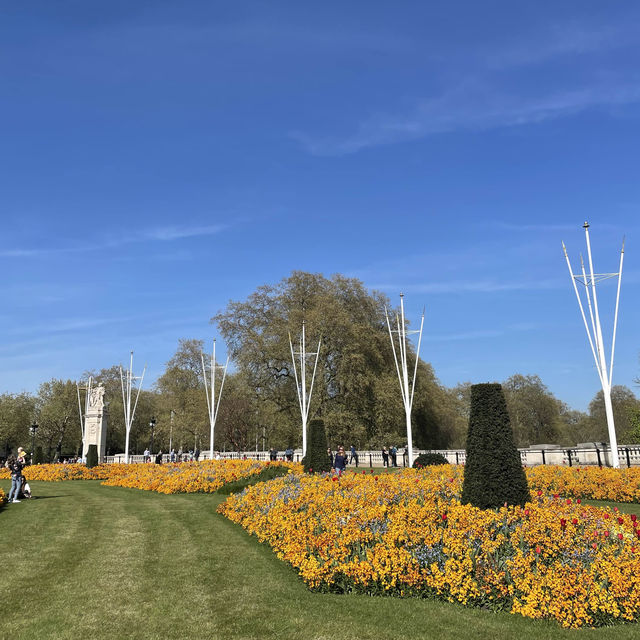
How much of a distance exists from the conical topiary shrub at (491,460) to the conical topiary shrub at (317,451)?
10.7 meters

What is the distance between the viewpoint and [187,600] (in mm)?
7039

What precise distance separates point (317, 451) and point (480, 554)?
45.0 ft

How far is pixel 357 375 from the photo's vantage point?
143ft

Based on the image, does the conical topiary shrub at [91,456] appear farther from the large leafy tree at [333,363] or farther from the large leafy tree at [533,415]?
the large leafy tree at [533,415]

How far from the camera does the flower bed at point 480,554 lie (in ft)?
21.3

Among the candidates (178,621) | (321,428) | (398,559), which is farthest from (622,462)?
(178,621)

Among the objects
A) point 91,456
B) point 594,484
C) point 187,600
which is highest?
point 91,456

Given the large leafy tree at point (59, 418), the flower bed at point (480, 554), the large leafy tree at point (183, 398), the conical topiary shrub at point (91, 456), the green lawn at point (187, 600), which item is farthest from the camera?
the large leafy tree at point (59, 418)

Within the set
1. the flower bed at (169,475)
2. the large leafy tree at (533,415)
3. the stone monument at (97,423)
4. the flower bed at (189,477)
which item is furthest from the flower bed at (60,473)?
the large leafy tree at (533,415)

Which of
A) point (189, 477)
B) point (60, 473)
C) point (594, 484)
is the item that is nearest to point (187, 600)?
point (594, 484)

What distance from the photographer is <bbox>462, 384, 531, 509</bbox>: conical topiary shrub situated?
9.92 m

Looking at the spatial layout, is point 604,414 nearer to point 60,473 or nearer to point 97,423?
point 97,423

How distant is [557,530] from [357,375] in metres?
35.5

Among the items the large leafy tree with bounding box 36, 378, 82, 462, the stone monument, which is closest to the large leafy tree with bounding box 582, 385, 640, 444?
the stone monument
